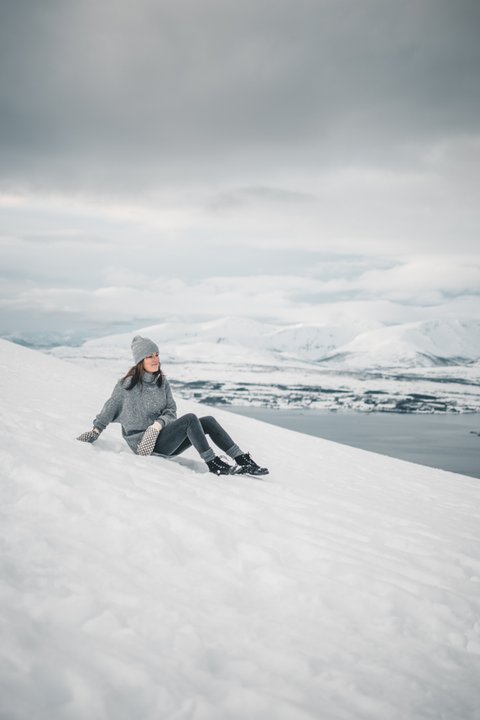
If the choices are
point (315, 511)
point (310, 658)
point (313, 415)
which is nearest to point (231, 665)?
point (310, 658)

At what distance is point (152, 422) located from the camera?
4906 millimetres

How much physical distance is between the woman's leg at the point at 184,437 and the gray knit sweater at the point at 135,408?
0.42 ft

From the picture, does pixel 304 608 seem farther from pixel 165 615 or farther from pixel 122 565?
pixel 122 565

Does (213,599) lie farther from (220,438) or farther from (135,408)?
(135,408)

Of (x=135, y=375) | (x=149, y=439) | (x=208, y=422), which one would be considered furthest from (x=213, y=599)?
(x=135, y=375)

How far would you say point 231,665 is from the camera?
193 centimetres

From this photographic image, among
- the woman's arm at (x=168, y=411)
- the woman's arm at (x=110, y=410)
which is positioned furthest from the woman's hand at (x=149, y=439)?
the woman's arm at (x=110, y=410)

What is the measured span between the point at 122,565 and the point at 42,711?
1.02 metres

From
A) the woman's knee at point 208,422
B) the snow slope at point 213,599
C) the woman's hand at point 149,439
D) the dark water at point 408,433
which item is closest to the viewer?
the snow slope at point 213,599

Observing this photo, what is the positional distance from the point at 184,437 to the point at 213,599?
97.4 inches

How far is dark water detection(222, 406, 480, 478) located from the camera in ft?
108

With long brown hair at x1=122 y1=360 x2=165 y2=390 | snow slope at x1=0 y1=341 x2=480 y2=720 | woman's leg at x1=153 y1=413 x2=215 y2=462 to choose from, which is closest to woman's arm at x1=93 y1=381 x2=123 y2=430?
long brown hair at x1=122 y1=360 x2=165 y2=390

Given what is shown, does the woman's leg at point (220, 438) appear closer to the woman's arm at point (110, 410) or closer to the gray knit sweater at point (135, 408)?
the gray knit sweater at point (135, 408)

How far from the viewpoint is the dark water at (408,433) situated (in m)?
33.0
